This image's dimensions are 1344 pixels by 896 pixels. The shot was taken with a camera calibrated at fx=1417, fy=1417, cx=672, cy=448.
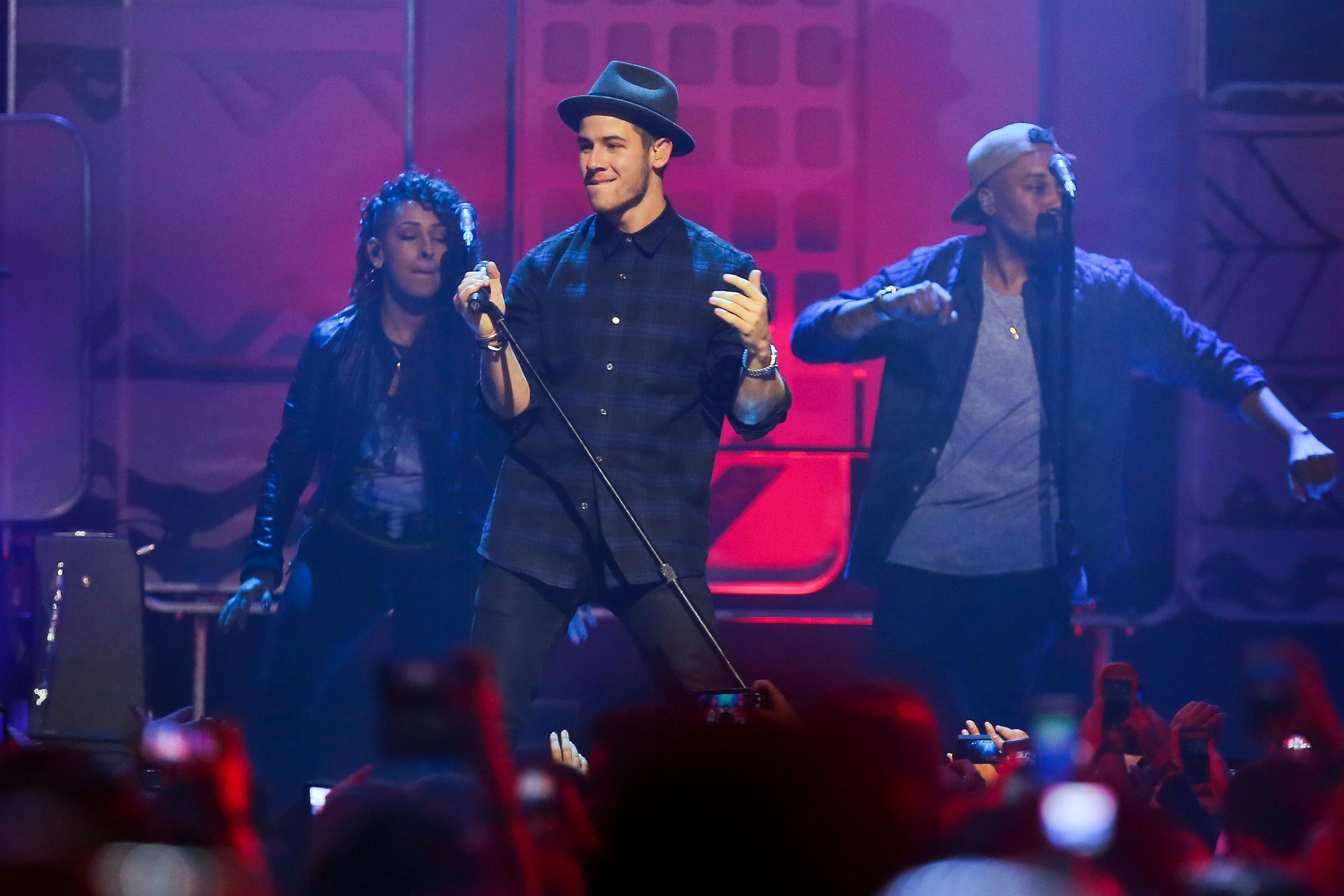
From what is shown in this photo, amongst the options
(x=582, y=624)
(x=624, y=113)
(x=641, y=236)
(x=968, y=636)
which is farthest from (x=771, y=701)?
(x=582, y=624)

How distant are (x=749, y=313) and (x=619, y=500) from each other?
558mm

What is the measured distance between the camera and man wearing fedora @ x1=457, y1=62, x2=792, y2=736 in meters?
3.52

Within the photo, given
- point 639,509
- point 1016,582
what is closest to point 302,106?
point 639,509

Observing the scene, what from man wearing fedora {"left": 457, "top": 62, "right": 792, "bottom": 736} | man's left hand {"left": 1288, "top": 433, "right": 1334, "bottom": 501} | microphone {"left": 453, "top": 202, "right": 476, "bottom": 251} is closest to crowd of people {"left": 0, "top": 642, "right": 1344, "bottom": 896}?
man wearing fedora {"left": 457, "top": 62, "right": 792, "bottom": 736}

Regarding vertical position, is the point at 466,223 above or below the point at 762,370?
above

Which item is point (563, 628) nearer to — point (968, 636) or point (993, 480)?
point (968, 636)

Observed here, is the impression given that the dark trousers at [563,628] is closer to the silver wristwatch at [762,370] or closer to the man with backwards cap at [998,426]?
the silver wristwatch at [762,370]

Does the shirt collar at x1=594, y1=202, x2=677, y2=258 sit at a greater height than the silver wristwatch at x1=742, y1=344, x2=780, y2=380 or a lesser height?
greater

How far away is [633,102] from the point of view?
3.73 m

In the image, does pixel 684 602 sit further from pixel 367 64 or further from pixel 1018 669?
pixel 367 64

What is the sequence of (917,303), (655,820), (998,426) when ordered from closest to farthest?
(655,820) → (917,303) → (998,426)

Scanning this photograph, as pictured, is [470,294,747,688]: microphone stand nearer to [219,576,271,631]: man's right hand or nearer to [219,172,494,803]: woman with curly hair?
[219,172,494,803]: woman with curly hair

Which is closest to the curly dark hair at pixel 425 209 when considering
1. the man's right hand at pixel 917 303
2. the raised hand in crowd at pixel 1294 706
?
the man's right hand at pixel 917 303

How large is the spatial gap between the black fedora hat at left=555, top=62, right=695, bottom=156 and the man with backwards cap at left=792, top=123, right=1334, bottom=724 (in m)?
0.91
